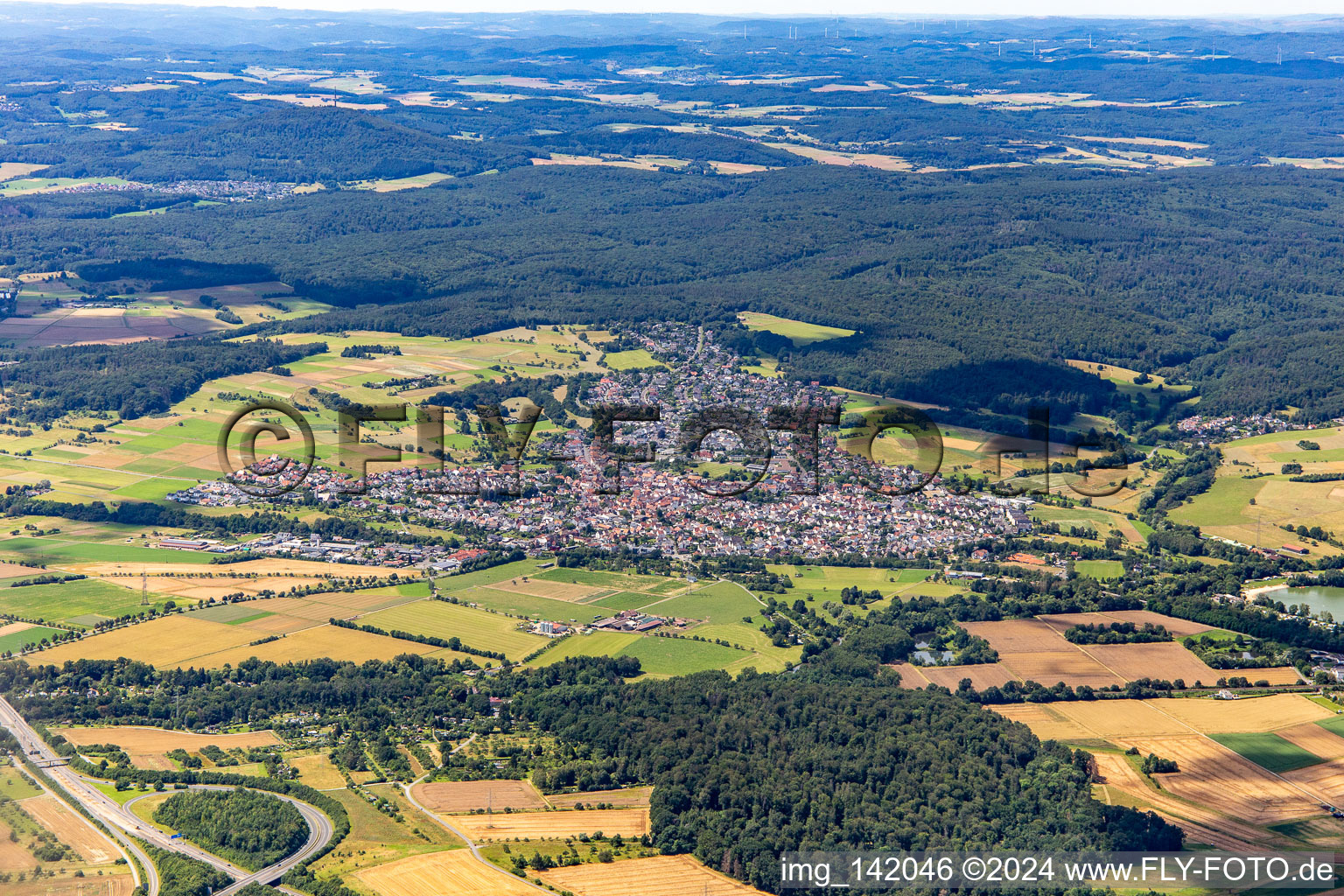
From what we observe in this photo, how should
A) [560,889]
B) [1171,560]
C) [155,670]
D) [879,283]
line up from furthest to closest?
[879,283] → [1171,560] → [155,670] → [560,889]

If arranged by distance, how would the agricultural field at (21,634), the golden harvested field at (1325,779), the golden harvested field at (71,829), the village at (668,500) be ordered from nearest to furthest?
1. the golden harvested field at (71,829)
2. the golden harvested field at (1325,779)
3. the agricultural field at (21,634)
4. the village at (668,500)

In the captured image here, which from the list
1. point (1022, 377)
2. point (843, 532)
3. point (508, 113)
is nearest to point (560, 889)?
point (843, 532)

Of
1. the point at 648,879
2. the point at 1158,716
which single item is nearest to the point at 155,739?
the point at 648,879

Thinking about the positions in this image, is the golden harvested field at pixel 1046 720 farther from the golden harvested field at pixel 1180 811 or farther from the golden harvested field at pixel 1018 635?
the golden harvested field at pixel 1018 635

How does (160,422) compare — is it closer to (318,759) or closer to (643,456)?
(643,456)

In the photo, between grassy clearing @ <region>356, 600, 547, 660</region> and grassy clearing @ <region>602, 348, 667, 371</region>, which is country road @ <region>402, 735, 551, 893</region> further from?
grassy clearing @ <region>602, 348, 667, 371</region>

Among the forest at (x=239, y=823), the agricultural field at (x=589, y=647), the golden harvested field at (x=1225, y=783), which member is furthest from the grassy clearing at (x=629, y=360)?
the forest at (x=239, y=823)
